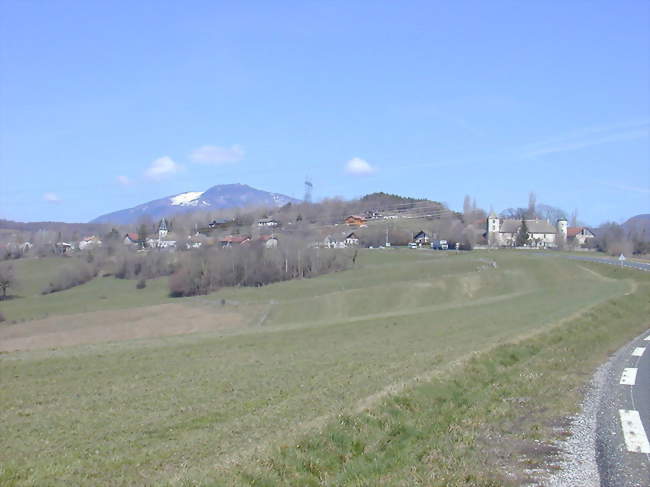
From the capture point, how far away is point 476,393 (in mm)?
13055

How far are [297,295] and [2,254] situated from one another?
344 feet

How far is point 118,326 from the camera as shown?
6216 centimetres

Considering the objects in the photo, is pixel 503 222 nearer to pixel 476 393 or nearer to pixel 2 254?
pixel 2 254

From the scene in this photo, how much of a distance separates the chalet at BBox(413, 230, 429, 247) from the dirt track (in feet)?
327

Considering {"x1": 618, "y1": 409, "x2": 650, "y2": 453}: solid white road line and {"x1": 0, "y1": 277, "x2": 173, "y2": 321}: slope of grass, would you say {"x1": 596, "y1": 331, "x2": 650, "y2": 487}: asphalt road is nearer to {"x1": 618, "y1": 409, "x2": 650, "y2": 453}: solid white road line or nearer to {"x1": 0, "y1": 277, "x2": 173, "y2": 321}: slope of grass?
{"x1": 618, "y1": 409, "x2": 650, "y2": 453}: solid white road line

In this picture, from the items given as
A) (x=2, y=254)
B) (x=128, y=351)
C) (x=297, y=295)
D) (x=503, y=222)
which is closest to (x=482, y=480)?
(x=128, y=351)

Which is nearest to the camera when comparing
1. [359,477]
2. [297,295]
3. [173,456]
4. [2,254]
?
[359,477]

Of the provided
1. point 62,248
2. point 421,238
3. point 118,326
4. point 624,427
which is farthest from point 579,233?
point 624,427

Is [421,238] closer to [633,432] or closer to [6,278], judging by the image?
[6,278]

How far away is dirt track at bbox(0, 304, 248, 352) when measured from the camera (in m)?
55.4

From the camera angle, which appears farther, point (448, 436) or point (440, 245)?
point (440, 245)

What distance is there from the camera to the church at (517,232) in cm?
16338

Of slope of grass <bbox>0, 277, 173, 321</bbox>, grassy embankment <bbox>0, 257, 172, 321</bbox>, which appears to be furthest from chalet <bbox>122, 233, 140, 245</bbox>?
slope of grass <bbox>0, 277, 173, 321</bbox>

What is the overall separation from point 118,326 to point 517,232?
393 ft
